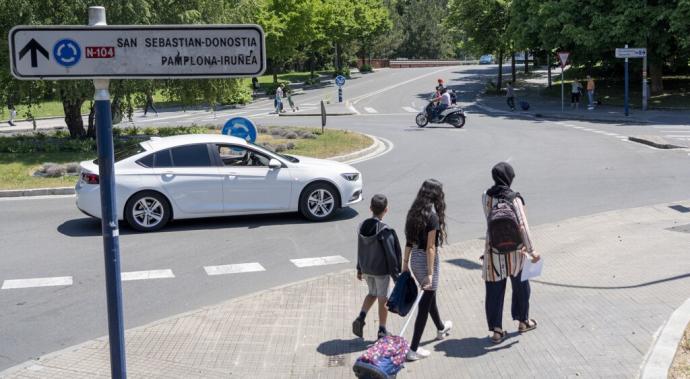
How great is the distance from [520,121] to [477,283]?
25.1m

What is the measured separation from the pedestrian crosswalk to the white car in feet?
7.66

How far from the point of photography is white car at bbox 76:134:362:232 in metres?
12.4

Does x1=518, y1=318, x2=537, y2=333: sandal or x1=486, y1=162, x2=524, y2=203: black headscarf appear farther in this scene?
x1=518, y1=318, x2=537, y2=333: sandal

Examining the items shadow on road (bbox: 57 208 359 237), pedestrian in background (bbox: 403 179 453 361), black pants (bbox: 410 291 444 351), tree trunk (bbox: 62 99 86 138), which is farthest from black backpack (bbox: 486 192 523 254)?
tree trunk (bbox: 62 99 86 138)

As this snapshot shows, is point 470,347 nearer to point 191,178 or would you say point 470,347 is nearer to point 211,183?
point 211,183

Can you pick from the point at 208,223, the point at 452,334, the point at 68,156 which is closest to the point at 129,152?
the point at 208,223

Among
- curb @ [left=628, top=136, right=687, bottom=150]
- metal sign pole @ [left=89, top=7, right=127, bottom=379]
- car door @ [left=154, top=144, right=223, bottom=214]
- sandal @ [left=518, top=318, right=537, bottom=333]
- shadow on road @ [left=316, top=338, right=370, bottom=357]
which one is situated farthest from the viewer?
curb @ [left=628, top=136, right=687, bottom=150]

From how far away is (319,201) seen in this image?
13.1m

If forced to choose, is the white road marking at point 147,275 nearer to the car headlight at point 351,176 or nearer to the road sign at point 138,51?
the car headlight at point 351,176

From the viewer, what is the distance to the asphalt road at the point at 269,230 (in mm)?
8734

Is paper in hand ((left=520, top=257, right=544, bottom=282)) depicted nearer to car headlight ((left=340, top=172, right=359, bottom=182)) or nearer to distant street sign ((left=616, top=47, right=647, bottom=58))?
car headlight ((left=340, top=172, right=359, bottom=182))

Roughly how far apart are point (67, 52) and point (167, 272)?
246 inches

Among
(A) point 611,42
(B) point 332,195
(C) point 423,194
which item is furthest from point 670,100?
(C) point 423,194

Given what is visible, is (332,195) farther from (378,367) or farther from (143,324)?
(378,367)
